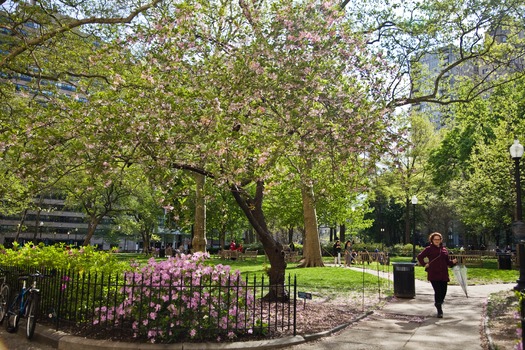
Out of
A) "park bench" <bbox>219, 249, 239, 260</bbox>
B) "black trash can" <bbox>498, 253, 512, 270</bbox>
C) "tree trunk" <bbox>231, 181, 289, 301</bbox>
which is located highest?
"tree trunk" <bbox>231, 181, 289, 301</bbox>

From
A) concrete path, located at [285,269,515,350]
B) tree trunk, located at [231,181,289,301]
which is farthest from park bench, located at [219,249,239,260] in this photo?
tree trunk, located at [231,181,289,301]

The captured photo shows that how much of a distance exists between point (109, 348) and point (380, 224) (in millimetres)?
64945

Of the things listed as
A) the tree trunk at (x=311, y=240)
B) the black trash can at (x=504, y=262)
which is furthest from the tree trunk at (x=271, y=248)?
the black trash can at (x=504, y=262)

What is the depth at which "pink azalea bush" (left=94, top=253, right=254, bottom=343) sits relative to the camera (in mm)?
6559

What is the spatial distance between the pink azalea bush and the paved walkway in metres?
0.32

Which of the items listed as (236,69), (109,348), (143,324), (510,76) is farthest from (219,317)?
(510,76)

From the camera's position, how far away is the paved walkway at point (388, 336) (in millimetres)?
6436

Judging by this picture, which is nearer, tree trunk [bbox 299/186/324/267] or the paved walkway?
the paved walkway

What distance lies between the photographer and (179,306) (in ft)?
21.8

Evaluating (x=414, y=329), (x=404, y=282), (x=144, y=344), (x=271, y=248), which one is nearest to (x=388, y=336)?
(x=414, y=329)

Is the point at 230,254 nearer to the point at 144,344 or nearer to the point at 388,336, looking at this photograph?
the point at 388,336

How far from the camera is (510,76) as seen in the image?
1722 cm

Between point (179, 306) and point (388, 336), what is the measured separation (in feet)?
11.9

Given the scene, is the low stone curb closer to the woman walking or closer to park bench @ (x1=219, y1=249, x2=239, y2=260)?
the woman walking
